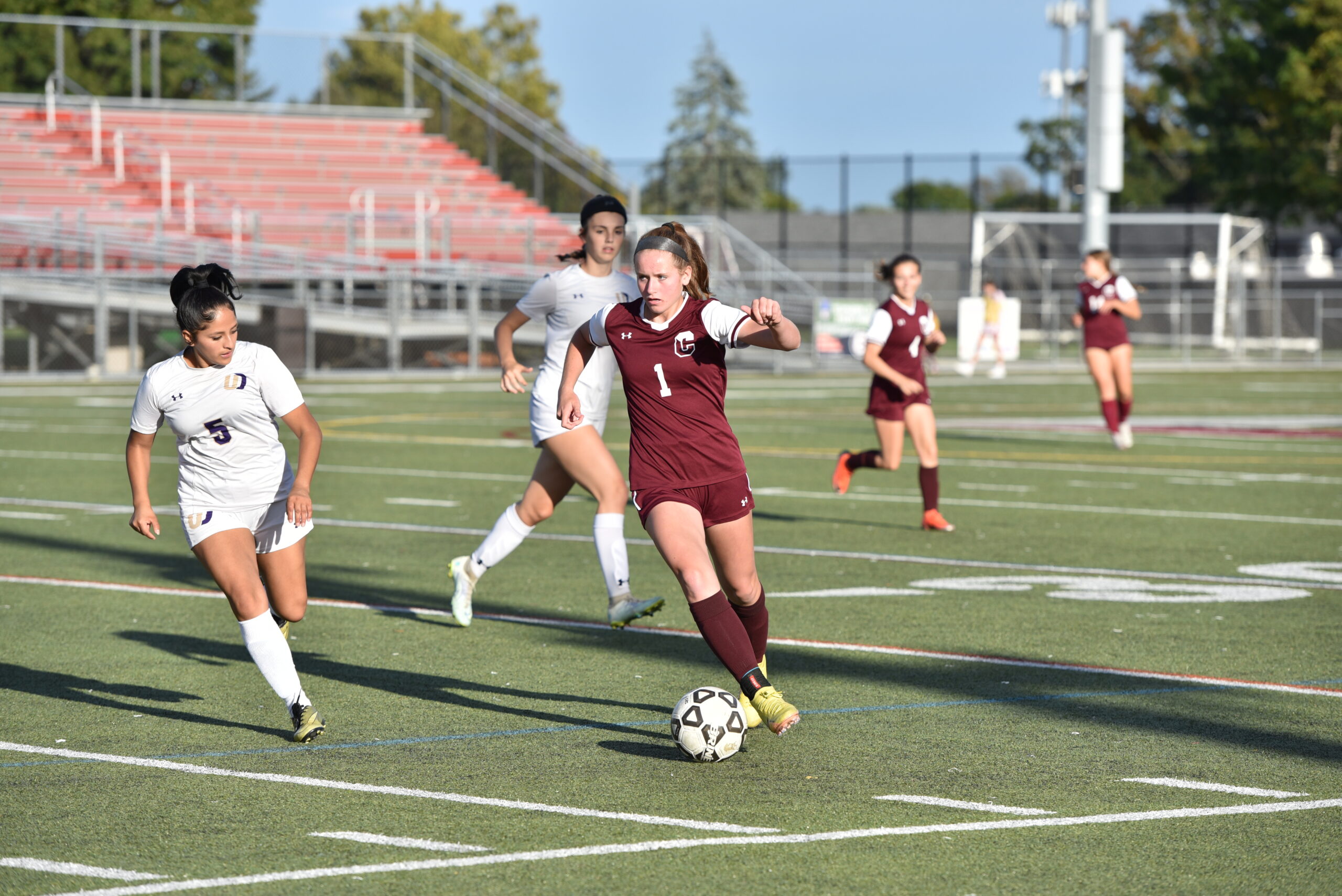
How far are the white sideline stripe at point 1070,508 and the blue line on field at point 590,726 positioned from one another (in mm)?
5705

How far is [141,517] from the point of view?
240 inches

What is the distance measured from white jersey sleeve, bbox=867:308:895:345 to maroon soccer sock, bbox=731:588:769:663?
580cm

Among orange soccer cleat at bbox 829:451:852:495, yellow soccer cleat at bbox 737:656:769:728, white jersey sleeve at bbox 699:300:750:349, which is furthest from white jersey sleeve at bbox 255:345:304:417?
orange soccer cleat at bbox 829:451:852:495

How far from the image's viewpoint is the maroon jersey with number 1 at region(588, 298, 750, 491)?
6008 mm

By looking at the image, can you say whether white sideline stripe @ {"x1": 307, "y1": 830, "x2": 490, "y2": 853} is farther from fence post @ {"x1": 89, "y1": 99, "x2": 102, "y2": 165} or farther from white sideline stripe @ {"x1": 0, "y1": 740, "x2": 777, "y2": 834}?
fence post @ {"x1": 89, "y1": 99, "x2": 102, "y2": 165}

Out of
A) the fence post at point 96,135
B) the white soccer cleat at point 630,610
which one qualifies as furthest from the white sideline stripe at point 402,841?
the fence post at point 96,135

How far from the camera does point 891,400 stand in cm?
1215

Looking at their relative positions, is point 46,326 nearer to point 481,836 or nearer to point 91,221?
point 91,221

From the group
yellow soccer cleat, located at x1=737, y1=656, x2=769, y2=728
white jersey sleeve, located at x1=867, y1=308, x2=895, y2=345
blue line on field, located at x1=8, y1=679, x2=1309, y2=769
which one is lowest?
blue line on field, located at x1=8, y1=679, x2=1309, y2=769

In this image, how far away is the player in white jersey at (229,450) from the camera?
237 inches

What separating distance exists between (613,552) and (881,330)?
438 centimetres

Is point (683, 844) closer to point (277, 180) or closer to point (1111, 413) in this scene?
point (1111, 413)

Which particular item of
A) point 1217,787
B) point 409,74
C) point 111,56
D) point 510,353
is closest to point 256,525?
point 510,353

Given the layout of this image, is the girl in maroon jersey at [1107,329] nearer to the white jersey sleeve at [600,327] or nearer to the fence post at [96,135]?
the white jersey sleeve at [600,327]
